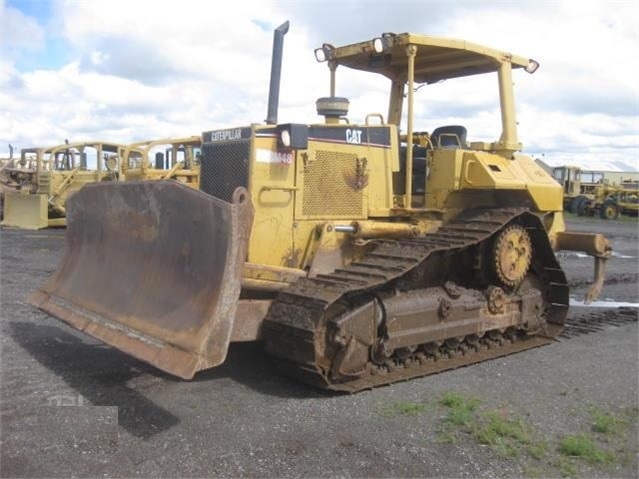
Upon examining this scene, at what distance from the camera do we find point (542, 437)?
4488 millimetres

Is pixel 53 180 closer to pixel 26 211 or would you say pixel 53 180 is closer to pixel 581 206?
pixel 26 211

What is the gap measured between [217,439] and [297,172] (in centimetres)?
244

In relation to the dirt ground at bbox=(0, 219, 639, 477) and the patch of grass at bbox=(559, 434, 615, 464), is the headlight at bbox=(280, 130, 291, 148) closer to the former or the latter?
the dirt ground at bbox=(0, 219, 639, 477)

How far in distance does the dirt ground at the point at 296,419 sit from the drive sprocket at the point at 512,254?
2.69 feet

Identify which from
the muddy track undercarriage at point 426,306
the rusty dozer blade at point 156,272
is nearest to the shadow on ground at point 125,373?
the muddy track undercarriage at point 426,306

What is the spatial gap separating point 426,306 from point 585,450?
80.9 inches

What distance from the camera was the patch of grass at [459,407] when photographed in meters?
4.69

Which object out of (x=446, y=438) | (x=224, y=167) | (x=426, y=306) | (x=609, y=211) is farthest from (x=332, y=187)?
(x=609, y=211)

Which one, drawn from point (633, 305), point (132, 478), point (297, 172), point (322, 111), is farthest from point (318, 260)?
point (633, 305)

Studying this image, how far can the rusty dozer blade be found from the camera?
177 inches

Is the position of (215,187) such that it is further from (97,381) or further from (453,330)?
(453,330)

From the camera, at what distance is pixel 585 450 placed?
13.8 ft

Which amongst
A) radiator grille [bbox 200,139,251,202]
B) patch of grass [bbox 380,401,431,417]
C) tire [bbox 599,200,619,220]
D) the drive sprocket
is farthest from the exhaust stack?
tire [bbox 599,200,619,220]

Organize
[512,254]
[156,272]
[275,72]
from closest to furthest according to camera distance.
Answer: [156,272], [275,72], [512,254]
